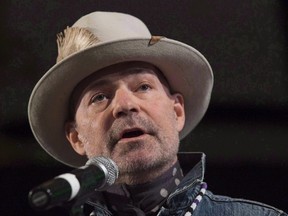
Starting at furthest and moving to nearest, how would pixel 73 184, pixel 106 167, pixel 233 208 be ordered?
1. pixel 233 208
2. pixel 106 167
3. pixel 73 184

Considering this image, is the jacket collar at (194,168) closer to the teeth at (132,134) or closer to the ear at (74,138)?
the teeth at (132,134)

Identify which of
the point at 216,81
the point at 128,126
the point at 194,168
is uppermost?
the point at 128,126

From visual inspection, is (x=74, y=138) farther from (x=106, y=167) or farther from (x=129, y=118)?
(x=106, y=167)

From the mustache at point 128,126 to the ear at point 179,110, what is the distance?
187 mm

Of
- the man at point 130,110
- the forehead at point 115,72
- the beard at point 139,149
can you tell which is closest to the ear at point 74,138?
the man at point 130,110

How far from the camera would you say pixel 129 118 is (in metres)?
1.47

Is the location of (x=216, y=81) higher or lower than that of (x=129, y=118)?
lower

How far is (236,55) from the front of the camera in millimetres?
2297

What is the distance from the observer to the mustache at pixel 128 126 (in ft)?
4.81

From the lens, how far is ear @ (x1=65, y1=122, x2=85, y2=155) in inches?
66.9

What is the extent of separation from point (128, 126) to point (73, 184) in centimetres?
49

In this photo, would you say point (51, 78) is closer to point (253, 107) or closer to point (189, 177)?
point (189, 177)

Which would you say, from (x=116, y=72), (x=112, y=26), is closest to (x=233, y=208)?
(x=116, y=72)

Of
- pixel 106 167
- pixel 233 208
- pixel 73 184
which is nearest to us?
pixel 73 184
